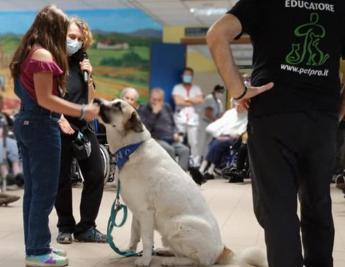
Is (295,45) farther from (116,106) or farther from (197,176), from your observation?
(197,176)

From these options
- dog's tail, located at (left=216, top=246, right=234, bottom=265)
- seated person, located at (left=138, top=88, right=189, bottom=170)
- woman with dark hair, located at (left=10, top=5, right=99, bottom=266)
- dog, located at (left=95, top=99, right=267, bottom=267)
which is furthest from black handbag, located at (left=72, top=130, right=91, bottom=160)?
seated person, located at (left=138, top=88, right=189, bottom=170)

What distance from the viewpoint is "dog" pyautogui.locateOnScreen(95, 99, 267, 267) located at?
119 inches

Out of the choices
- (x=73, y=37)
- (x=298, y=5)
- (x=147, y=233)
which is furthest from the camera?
(x=73, y=37)

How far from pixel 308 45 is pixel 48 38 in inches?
54.8

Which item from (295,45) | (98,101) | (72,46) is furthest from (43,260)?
(295,45)

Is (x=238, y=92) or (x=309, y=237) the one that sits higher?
(x=238, y=92)

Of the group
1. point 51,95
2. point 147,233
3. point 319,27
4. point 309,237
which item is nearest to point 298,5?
point 319,27

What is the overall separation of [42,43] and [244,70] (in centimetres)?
109

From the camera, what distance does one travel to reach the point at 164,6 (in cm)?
999

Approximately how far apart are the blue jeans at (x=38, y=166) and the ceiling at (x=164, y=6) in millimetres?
7160

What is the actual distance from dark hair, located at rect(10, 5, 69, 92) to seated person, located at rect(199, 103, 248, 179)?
6.01 m

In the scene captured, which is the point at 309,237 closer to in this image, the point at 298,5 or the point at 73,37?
the point at 298,5

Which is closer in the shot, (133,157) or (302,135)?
(302,135)

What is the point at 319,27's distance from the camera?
2.08m
